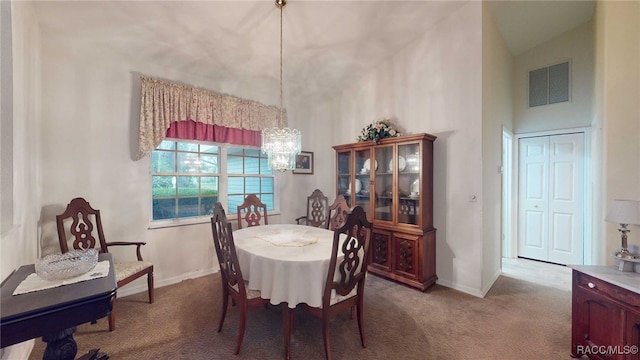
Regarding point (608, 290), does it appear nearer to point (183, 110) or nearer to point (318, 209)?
point (318, 209)

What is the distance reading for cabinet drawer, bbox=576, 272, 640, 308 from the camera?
1556 millimetres

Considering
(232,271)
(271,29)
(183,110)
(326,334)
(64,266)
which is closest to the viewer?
(64,266)

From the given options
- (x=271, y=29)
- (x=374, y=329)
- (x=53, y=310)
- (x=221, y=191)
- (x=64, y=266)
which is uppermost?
(x=271, y=29)

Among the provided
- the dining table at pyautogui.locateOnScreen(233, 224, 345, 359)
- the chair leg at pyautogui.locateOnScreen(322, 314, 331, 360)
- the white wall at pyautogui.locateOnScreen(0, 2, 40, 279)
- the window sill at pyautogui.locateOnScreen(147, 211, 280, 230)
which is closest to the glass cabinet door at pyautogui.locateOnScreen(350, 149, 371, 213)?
the dining table at pyautogui.locateOnScreen(233, 224, 345, 359)

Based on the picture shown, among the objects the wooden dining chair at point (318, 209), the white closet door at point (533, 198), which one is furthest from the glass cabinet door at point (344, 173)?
the white closet door at point (533, 198)

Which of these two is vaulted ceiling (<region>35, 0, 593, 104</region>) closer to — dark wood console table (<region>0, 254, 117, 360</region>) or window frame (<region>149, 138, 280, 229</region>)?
window frame (<region>149, 138, 280, 229</region>)

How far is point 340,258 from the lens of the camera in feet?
6.34

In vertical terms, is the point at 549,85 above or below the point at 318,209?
above

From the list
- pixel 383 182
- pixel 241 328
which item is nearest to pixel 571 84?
pixel 383 182

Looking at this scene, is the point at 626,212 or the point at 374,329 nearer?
the point at 626,212

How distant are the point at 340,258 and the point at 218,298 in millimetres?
1710

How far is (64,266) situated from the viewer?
1.45 meters

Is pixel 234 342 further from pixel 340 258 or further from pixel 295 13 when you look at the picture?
pixel 295 13

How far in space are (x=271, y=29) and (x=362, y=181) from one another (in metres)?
2.29
